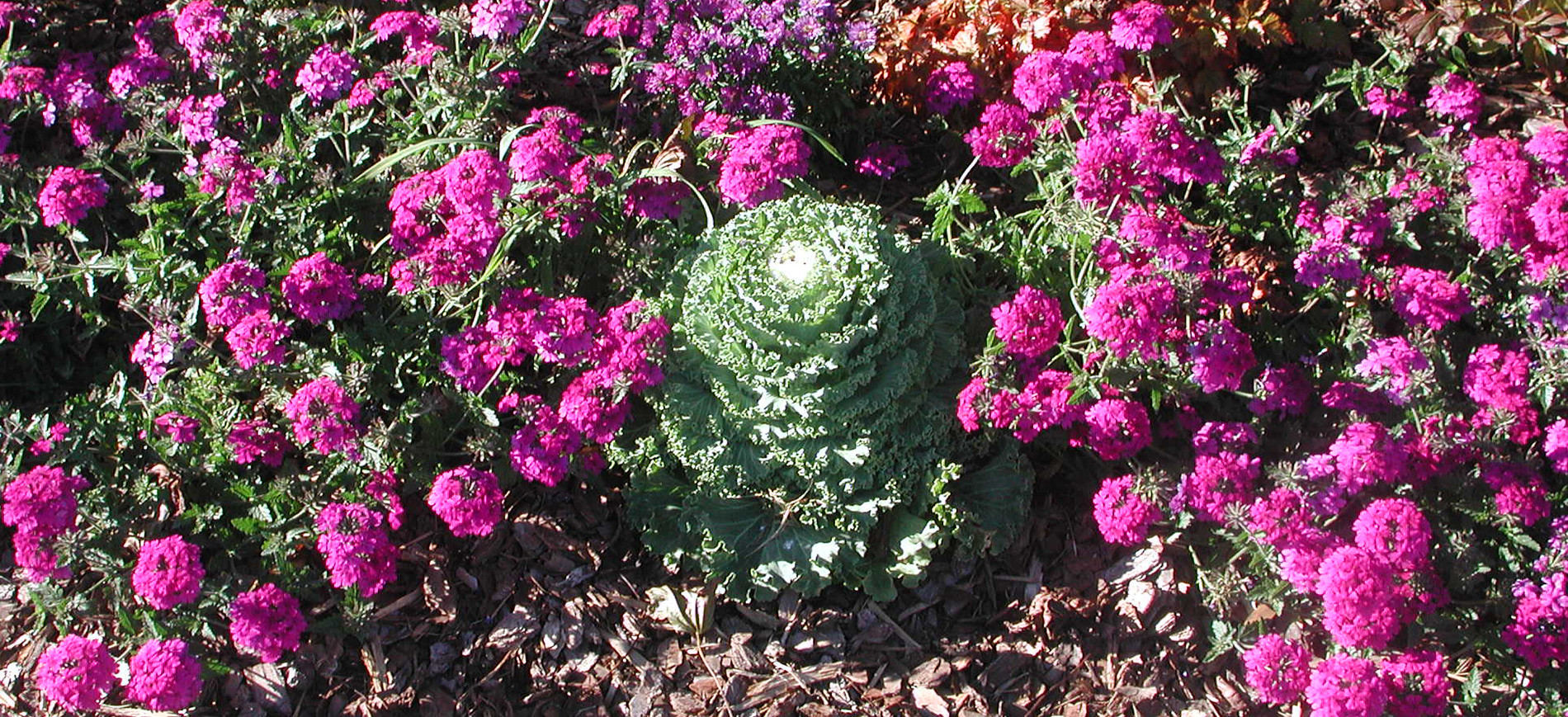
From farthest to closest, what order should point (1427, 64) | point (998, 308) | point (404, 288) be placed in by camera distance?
point (1427, 64)
point (404, 288)
point (998, 308)

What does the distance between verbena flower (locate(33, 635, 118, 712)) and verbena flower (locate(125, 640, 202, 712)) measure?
0.08 metres

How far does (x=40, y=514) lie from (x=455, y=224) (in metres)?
1.17

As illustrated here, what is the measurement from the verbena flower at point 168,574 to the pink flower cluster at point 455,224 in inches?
32.8

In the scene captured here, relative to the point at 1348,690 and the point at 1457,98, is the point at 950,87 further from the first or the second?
the point at 1348,690

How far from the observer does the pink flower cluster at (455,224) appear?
3133 mm

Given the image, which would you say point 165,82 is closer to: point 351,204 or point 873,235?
point 351,204

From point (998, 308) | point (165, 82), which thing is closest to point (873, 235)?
point (998, 308)

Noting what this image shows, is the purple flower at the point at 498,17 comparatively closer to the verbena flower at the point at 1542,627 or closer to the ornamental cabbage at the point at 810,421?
the ornamental cabbage at the point at 810,421

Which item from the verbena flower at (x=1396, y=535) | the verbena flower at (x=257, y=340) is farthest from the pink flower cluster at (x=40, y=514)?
the verbena flower at (x=1396, y=535)

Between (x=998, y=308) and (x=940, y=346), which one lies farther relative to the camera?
(x=940, y=346)

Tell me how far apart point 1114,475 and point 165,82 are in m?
3.29

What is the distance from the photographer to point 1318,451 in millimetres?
3336

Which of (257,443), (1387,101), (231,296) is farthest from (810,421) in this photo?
(1387,101)

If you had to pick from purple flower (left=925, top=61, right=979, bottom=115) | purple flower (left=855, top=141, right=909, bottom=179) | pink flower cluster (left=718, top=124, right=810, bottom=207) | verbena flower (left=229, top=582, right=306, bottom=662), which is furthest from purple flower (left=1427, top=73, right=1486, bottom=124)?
verbena flower (left=229, top=582, right=306, bottom=662)
